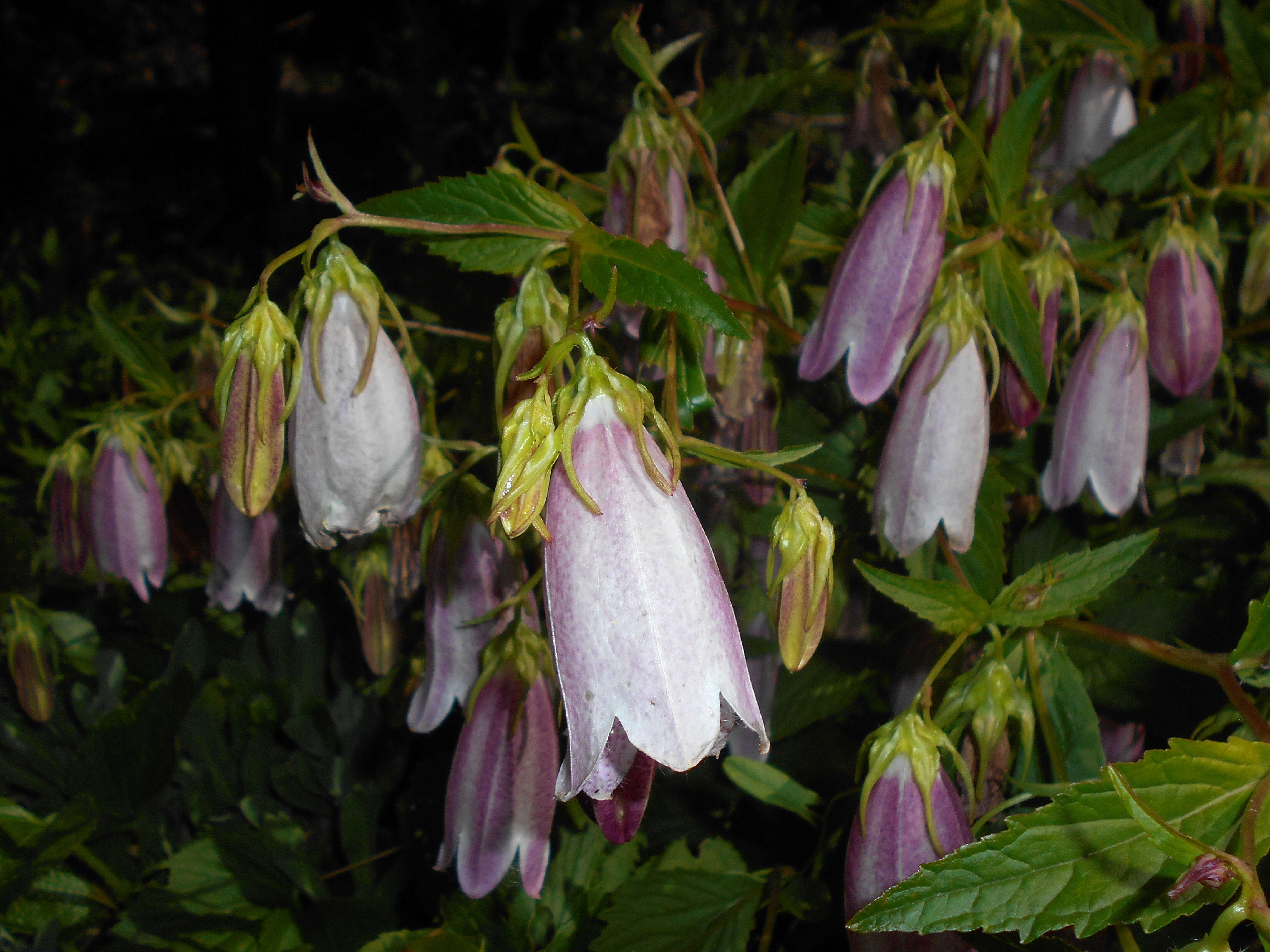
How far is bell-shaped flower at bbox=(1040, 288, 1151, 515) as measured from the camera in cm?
74

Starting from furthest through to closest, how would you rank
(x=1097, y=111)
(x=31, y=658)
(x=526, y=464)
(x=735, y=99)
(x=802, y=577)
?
(x=1097, y=111), (x=31, y=658), (x=735, y=99), (x=802, y=577), (x=526, y=464)

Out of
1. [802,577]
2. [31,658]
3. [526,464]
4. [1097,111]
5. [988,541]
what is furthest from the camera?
[1097,111]

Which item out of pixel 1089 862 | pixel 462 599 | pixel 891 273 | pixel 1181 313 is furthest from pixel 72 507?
pixel 1181 313

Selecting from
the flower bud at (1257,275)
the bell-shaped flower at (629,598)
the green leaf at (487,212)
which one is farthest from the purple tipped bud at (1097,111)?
the bell-shaped flower at (629,598)

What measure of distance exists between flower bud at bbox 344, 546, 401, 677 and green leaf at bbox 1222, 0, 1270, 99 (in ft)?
3.58

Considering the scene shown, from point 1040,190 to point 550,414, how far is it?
722 mm

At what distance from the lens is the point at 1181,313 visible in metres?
0.78

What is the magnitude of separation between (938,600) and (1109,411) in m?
Result: 0.30

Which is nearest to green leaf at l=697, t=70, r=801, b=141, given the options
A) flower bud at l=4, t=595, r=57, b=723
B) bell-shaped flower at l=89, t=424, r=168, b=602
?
bell-shaped flower at l=89, t=424, r=168, b=602

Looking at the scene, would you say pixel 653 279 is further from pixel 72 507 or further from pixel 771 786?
pixel 72 507

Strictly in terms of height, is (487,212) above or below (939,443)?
above

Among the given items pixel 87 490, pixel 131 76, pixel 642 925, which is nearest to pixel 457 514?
pixel 642 925

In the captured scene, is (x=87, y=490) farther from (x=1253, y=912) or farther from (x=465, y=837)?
(x=1253, y=912)

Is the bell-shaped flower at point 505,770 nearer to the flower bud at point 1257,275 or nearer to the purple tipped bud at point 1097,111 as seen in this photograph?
the flower bud at point 1257,275
